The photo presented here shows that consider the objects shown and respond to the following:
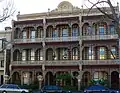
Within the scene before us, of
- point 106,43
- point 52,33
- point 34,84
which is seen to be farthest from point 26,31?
point 106,43

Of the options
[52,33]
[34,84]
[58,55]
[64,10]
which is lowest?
[34,84]

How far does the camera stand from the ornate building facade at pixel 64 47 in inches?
1999

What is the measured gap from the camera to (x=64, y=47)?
177 ft

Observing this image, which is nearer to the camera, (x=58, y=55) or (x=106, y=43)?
(x=106, y=43)

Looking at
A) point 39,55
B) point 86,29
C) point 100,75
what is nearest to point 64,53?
point 39,55

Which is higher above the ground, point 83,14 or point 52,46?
point 83,14

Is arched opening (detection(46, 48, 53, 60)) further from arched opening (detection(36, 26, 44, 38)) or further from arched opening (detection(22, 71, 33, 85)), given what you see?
arched opening (detection(22, 71, 33, 85))

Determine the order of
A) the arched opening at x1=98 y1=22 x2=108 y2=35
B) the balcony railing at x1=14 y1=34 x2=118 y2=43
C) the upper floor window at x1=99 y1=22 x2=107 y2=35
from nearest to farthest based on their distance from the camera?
the balcony railing at x1=14 y1=34 x2=118 y2=43 < the arched opening at x1=98 y1=22 x2=108 y2=35 < the upper floor window at x1=99 y1=22 x2=107 y2=35

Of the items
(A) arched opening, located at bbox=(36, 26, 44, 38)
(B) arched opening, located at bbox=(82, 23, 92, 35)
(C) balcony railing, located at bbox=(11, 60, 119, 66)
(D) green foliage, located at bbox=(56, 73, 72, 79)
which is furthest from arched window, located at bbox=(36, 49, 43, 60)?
(B) arched opening, located at bbox=(82, 23, 92, 35)

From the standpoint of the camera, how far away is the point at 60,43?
2112 inches

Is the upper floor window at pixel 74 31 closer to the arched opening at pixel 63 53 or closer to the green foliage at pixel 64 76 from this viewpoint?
the arched opening at pixel 63 53

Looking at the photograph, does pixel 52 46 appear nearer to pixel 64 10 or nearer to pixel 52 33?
pixel 52 33

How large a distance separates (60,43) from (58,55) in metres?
2.48

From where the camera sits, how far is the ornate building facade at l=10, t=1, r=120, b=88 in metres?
50.8
